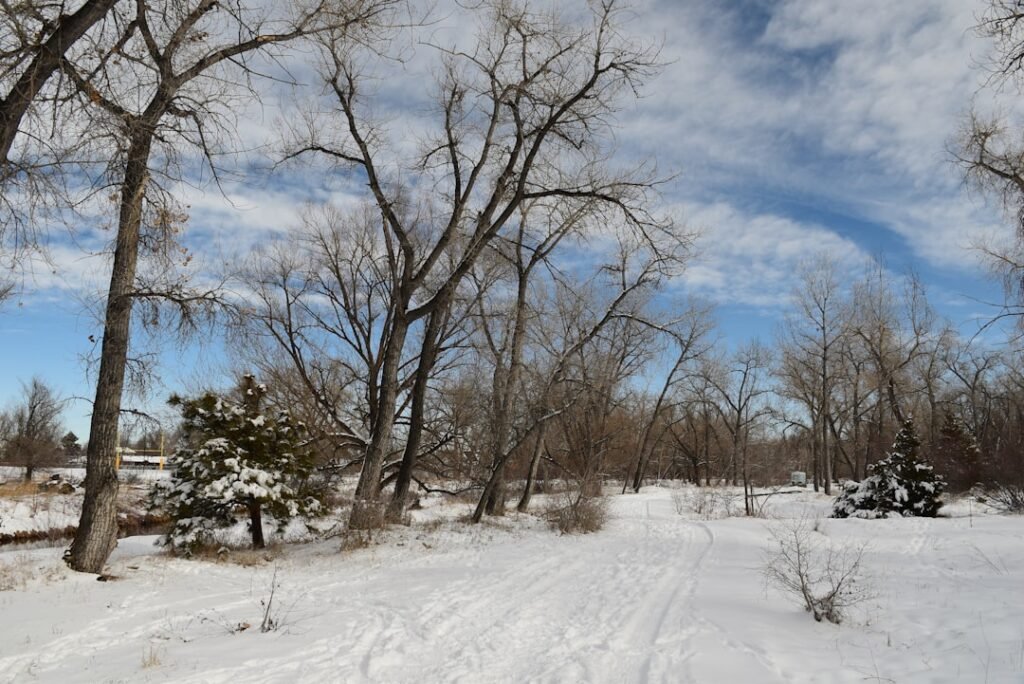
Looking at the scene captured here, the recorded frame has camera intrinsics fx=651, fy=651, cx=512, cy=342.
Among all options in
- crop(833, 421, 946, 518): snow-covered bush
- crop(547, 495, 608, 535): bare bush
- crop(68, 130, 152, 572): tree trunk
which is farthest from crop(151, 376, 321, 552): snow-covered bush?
crop(833, 421, 946, 518): snow-covered bush

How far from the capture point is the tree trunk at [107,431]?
8.80 metres

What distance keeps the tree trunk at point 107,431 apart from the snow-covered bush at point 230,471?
1974mm

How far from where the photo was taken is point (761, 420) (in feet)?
152

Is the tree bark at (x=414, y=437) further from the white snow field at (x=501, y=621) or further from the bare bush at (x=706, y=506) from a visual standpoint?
the bare bush at (x=706, y=506)

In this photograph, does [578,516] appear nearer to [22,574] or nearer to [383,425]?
[383,425]

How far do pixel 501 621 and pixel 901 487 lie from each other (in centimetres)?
1618

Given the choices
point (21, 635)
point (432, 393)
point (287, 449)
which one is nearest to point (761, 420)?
point (432, 393)

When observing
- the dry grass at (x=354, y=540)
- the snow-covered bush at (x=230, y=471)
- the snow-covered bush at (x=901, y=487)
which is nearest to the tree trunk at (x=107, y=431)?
the snow-covered bush at (x=230, y=471)

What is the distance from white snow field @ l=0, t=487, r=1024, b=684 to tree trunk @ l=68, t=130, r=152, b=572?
0.38 m

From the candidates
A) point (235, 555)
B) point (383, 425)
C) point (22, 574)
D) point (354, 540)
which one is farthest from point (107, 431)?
point (383, 425)

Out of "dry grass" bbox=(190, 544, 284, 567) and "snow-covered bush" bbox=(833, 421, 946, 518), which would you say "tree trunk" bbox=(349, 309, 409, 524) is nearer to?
"dry grass" bbox=(190, 544, 284, 567)

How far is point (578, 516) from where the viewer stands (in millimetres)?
15523

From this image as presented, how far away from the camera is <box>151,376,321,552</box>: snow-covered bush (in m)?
11.2

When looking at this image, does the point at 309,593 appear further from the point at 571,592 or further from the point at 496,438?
the point at 496,438
